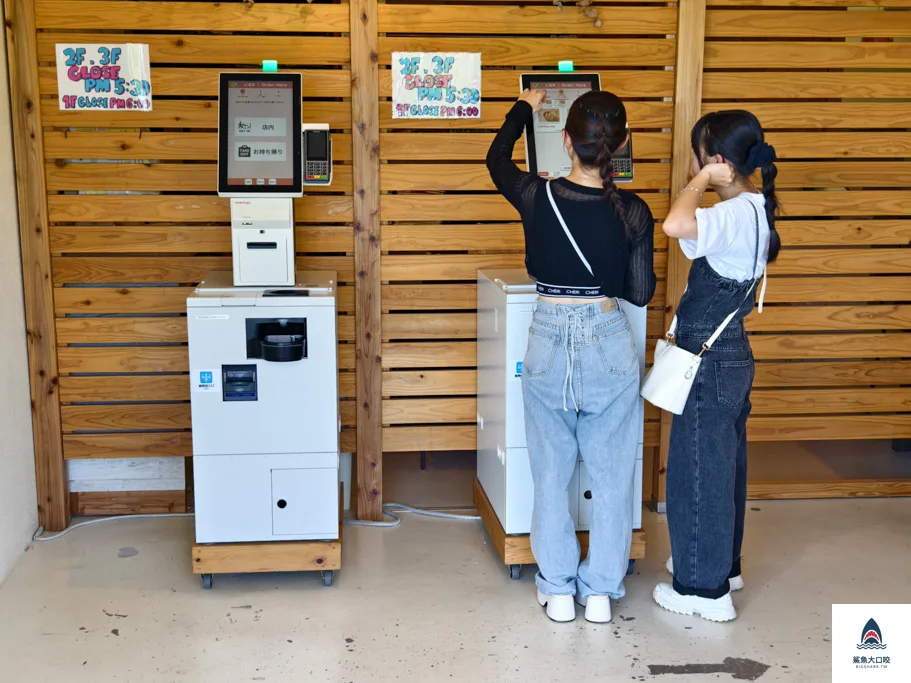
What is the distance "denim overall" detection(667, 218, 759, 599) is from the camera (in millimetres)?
3377

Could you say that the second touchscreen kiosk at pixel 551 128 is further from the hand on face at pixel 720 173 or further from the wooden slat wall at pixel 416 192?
the wooden slat wall at pixel 416 192

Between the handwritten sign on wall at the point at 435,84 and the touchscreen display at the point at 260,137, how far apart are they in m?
0.66

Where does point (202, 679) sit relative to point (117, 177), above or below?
below

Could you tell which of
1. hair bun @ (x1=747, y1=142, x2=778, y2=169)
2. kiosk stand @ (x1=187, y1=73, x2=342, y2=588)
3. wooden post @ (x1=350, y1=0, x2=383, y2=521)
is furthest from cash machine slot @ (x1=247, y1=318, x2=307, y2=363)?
hair bun @ (x1=747, y1=142, x2=778, y2=169)

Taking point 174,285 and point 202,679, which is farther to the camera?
point 174,285

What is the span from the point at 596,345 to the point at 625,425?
34 centimetres

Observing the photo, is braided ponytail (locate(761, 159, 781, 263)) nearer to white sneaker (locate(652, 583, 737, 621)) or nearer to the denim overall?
the denim overall

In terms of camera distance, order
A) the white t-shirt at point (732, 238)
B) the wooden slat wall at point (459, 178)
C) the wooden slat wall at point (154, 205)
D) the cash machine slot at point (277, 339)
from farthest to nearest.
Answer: the wooden slat wall at point (459, 178) < the wooden slat wall at point (154, 205) < the cash machine slot at point (277, 339) < the white t-shirt at point (732, 238)

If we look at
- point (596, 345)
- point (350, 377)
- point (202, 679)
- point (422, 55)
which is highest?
point (422, 55)

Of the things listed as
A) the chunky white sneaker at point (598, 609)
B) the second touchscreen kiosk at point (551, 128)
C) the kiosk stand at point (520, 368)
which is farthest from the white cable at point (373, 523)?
the second touchscreen kiosk at point (551, 128)

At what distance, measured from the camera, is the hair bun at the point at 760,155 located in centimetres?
319

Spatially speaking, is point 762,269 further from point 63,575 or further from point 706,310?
point 63,575

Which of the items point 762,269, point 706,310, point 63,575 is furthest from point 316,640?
point 762,269

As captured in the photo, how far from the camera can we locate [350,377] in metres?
4.57
